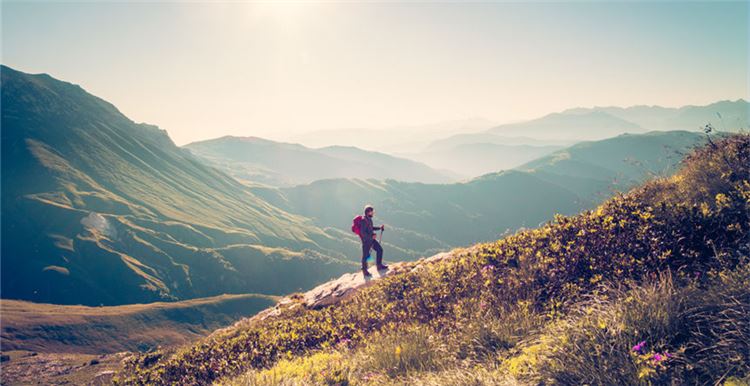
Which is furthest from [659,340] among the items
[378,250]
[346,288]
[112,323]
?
[112,323]

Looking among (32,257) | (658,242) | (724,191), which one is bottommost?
(32,257)

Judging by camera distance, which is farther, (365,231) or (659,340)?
(365,231)

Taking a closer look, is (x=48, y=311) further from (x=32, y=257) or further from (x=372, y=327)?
(x=372, y=327)

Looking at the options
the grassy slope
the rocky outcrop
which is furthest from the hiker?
the grassy slope

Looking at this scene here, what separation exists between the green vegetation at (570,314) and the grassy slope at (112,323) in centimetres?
13800

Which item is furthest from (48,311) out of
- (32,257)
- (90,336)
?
(32,257)

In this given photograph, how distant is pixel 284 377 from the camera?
5.41 metres

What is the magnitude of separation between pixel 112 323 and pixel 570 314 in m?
184

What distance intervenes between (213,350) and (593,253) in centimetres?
831

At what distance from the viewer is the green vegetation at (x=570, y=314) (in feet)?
12.6

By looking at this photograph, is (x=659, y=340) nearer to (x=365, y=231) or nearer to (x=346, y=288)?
(x=346, y=288)

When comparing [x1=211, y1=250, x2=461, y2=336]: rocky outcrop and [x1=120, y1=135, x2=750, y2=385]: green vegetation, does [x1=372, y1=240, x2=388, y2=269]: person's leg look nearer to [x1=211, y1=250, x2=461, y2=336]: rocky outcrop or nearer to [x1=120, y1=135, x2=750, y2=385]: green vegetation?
[x1=211, y1=250, x2=461, y2=336]: rocky outcrop

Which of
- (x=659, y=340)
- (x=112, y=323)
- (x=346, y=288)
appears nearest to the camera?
(x=659, y=340)

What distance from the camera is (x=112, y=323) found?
484ft
